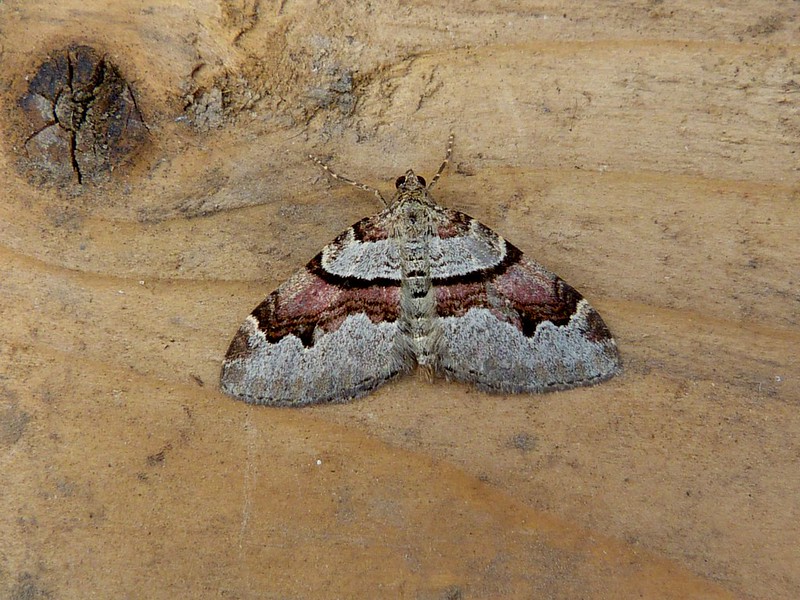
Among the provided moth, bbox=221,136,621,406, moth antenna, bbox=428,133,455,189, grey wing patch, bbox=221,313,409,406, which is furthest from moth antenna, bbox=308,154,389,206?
grey wing patch, bbox=221,313,409,406

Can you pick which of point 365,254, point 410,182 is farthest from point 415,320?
point 410,182

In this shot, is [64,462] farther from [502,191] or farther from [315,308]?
[502,191]

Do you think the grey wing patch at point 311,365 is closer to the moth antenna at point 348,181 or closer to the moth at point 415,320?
the moth at point 415,320

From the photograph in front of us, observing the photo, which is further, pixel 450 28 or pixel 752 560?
pixel 450 28

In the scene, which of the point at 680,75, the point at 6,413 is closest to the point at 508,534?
the point at 6,413

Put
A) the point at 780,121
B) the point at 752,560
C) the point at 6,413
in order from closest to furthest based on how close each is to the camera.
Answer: the point at 752,560 < the point at 6,413 < the point at 780,121

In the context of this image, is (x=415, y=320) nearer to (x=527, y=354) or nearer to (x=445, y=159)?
(x=527, y=354)

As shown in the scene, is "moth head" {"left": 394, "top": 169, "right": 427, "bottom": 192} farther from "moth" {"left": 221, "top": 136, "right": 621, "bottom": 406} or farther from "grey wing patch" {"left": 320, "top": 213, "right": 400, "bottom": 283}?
"grey wing patch" {"left": 320, "top": 213, "right": 400, "bottom": 283}

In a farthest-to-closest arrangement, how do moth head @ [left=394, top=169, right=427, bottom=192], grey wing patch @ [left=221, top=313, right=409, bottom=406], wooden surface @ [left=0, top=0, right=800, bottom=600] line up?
moth head @ [left=394, top=169, right=427, bottom=192]
grey wing patch @ [left=221, top=313, right=409, bottom=406]
wooden surface @ [left=0, top=0, right=800, bottom=600]
